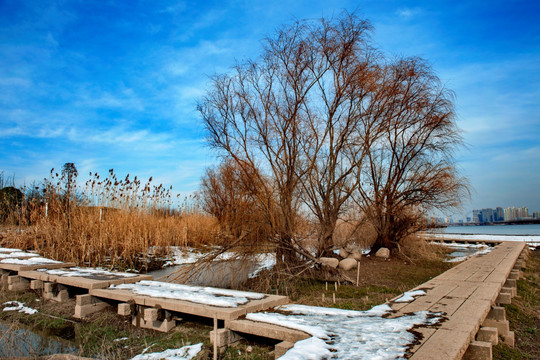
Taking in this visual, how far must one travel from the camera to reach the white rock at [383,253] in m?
12.3

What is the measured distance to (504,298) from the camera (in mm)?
5742

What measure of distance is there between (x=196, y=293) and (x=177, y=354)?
1.45 metres

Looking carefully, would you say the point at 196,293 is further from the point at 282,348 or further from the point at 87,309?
the point at 282,348

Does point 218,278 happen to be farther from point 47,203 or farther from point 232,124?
point 47,203

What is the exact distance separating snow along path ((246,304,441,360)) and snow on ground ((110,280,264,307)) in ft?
1.80

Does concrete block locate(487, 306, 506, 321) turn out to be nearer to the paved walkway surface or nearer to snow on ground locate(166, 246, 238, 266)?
the paved walkway surface

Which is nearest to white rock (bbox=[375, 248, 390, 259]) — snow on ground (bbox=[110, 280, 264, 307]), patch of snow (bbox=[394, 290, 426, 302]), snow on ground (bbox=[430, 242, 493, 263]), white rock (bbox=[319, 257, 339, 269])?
snow on ground (bbox=[430, 242, 493, 263])

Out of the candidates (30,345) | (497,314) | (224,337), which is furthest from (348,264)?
(30,345)

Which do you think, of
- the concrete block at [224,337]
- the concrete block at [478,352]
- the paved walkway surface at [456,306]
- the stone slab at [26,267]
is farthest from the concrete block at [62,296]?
the concrete block at [478,352]

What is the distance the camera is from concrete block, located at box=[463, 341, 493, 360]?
3.14 meters

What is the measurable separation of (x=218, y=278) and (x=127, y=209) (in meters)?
4.62

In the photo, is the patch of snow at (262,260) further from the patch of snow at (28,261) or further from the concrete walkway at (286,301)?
the patch of snow at (28,261)

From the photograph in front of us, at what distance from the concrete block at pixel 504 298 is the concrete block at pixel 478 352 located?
117 inches

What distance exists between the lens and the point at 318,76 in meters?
9.77
